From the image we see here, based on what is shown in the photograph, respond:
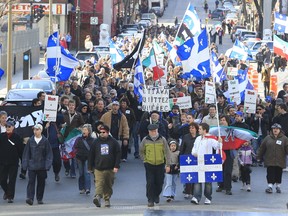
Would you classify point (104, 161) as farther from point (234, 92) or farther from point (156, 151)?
point (234, 92)

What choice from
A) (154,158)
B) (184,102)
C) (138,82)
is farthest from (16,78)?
(154,158)

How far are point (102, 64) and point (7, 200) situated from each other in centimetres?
2166

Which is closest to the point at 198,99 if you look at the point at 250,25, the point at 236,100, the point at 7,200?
the point at 236,100

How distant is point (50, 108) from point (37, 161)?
365 centimetres

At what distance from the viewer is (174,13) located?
118625 millimetres

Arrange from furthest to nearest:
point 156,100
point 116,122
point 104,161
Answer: point 156,100 < point 116,122 < point 104,161

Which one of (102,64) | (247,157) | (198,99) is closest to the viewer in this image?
(247,157)

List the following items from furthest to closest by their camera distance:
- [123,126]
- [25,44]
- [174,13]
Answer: [174,13], [25,44], [123,126]

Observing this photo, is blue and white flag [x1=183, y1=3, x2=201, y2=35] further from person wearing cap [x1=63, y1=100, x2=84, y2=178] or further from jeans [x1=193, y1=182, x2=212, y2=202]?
jeans [x1=193, y1=182, x2=212, y2=202]

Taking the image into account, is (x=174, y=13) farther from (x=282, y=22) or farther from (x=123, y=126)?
(x=123, y=126)

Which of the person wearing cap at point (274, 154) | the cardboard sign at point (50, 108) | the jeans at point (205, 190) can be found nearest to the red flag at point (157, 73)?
the cardboard sign at point (50, 108)

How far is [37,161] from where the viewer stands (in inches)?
741

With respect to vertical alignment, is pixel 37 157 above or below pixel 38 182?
above

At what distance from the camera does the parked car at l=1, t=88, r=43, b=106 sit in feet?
96.3
